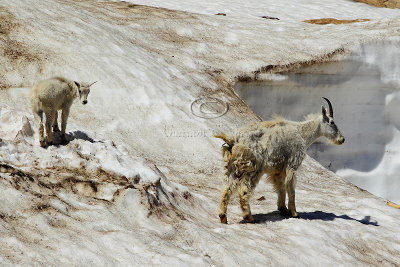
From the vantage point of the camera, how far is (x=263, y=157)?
1028 cm

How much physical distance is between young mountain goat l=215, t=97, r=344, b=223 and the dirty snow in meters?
0.56

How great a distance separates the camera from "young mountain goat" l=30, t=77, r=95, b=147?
11195 millimetres

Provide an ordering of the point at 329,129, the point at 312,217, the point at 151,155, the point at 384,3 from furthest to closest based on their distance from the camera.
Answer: the point at 384,3, the point at 151,155, the point at 329,129, the point at 312,217

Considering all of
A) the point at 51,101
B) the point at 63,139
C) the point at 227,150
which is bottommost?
the point at 63,139

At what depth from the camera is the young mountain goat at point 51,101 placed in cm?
1120

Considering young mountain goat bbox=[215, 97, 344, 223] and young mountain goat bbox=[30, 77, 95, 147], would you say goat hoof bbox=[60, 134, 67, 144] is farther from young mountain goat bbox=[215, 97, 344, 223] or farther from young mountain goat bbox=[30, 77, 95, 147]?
young mountain goat bbox=[215, 97, 344, 223]

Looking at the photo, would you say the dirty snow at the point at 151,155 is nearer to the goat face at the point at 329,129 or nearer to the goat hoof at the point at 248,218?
the goat hoof at the point at 248,218

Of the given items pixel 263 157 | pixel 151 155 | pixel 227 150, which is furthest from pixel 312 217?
pixel 151 155

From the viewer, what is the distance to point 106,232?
8.27 meters

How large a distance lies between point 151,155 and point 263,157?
192 inches

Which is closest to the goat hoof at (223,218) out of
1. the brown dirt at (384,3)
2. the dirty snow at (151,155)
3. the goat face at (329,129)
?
the dirty snow at (151,155)

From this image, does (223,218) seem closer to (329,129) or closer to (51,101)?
(329,129)

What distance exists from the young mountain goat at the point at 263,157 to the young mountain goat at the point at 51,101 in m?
3.53

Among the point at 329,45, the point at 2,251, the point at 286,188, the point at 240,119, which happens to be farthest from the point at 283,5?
the point at 2,251
